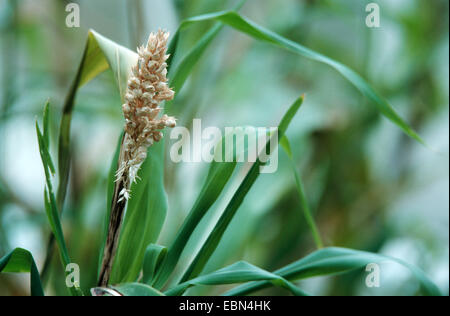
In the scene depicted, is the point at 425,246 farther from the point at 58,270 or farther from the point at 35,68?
the point at 35,68

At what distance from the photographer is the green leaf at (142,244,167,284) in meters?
0.24

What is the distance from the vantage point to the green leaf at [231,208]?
256mm

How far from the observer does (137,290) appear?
22 centimetres

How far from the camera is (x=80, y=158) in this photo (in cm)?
61

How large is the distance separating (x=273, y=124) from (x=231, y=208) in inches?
14.7

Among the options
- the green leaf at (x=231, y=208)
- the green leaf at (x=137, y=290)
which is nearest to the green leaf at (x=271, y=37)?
the green leaf at (x=231, y=208)

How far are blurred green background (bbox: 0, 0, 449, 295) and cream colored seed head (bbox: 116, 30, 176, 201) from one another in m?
0.21

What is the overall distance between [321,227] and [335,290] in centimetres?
9

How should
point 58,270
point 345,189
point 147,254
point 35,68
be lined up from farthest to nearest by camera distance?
point 35,68 → point 345,189 → point 58,270 → point 147,254

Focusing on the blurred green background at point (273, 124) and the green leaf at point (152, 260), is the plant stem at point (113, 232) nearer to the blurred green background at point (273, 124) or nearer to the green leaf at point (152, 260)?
the green leaf at point (152, 260)

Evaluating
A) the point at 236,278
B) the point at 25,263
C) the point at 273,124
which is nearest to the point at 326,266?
the point at 236,278

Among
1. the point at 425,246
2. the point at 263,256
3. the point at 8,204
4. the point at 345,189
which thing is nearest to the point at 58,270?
the point at 8,204

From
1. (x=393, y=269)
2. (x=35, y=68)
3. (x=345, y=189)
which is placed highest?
(x=35, y=68)

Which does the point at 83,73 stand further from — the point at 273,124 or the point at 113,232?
the point at 273,124
